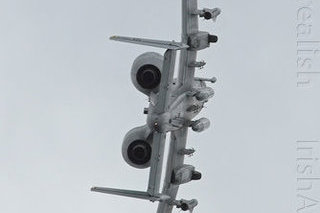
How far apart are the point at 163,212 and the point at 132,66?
456 inches

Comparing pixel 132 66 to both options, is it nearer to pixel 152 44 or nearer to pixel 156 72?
pixel 156 72

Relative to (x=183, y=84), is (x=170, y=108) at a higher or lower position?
lower

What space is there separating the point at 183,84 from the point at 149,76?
3810 mm

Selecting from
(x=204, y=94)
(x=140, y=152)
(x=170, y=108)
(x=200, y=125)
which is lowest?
(x=140, y=152)

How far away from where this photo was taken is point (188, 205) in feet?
185

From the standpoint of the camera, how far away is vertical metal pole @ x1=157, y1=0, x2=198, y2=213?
54812mm

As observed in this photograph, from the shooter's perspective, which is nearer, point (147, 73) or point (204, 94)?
point (147, 73)

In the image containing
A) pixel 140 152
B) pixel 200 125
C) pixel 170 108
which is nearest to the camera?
pixel 170 108

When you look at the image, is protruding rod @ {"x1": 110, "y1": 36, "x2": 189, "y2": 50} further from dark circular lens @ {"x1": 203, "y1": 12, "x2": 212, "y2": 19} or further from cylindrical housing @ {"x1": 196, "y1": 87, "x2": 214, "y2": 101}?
dark circular lens @ {"x1": 203, "y1": 12, "x2": 212, "y2": 19}

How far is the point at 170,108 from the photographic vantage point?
1972 inches

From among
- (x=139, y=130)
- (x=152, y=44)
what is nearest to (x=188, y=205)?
(x=139, y=130)

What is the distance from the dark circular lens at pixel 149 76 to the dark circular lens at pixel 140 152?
3680 millimetres

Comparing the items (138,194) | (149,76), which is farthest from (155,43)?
(138,194)

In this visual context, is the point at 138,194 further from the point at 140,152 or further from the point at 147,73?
the point at 147,73
